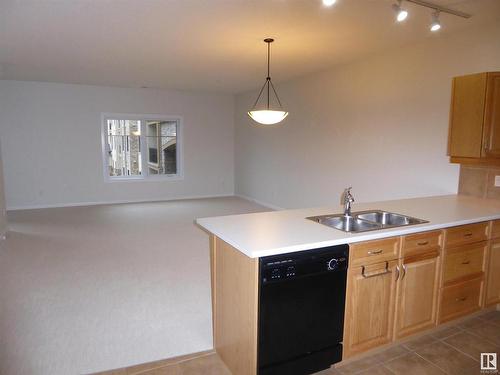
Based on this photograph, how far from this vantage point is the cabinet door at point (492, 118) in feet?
9.12

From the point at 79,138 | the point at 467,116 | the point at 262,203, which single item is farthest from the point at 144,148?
the point at 467,116

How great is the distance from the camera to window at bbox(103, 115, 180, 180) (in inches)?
304

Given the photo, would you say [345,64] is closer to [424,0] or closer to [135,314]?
[424,0]

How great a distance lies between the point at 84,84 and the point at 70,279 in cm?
488

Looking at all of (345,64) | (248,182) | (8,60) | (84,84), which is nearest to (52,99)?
(84,84)

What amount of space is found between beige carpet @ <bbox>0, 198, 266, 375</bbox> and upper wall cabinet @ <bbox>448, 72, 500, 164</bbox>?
8.55 ft

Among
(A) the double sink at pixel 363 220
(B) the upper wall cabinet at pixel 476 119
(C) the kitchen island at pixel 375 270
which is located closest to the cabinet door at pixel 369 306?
(C) the kitchen island at pixel 375 270

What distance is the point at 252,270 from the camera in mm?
1790

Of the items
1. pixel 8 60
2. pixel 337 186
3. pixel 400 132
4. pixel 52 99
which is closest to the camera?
pixel 400 132

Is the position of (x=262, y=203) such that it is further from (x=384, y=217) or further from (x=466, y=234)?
(x=466, y=234)

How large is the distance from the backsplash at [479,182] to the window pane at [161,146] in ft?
20.8

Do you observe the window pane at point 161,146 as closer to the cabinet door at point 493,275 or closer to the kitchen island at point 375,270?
the kitchen island at point 375,270

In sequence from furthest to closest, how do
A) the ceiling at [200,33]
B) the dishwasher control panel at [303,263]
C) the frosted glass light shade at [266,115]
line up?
the frosted glass light shade at [266,115]
the ceiling at [200,33]
the dishwasher control panel at [303,263]

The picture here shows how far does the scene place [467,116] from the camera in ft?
9.70
